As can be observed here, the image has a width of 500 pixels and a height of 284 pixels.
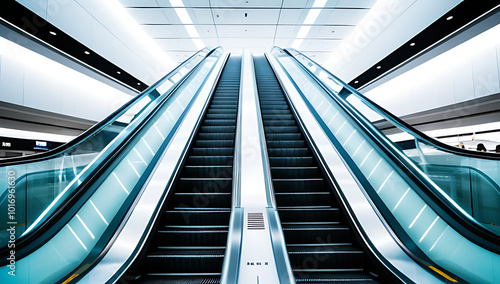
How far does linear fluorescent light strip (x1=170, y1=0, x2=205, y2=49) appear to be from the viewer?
8602 mm

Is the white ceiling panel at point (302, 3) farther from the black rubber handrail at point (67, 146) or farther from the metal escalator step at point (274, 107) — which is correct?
the black rubber handrail at point (67, 146)

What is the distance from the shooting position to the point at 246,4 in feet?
28.6

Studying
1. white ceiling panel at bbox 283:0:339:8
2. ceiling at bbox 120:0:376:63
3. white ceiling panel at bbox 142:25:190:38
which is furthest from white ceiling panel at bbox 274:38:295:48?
white ceiling panel at bbox 142:25:190:38

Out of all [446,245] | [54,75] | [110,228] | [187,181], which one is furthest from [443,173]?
[54,75]

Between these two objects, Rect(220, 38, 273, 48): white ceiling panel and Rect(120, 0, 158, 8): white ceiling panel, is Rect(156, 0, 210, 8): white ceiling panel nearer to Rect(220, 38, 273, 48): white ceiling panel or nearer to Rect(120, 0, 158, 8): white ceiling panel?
Rect(120, 0, 158, 8): white ceiling panel

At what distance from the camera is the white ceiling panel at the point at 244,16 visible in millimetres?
9156

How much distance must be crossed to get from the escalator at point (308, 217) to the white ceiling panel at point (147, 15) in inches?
249

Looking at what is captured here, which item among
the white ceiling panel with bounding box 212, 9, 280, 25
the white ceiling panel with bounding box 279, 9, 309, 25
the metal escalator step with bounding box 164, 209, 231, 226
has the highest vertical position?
the white ceiling panel with bounding box 212, 9, 280, 25

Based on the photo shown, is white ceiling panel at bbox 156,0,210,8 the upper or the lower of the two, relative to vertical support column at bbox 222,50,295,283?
upper

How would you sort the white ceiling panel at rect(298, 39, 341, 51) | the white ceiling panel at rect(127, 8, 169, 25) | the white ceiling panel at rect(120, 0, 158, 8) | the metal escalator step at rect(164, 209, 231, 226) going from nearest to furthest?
1. the metal escalator step at rect(164, 209, 231, 226)
2. the white ceiling panel at rect(120, 0, 158, 8)
3. the white ceiling panel at rect(127, 8, 169, 25)
4. the white ceiling panel at rect(298, 39, 341, 51)

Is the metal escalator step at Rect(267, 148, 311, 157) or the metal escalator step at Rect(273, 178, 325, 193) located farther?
the metal escalator step at Rect(267, 148, 311, 157)

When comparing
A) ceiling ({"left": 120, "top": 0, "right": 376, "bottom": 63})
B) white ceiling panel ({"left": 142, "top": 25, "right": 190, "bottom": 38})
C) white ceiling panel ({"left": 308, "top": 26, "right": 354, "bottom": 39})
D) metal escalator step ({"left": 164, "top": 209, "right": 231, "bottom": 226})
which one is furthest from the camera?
white ceiling panel ({"left": 308, "top": 26, "right": 354, "bottom": 39})

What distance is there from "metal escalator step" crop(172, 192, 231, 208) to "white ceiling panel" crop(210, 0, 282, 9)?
7241 millimetres

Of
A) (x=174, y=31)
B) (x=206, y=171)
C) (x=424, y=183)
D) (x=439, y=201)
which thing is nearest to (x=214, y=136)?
(x=206, y=171)
